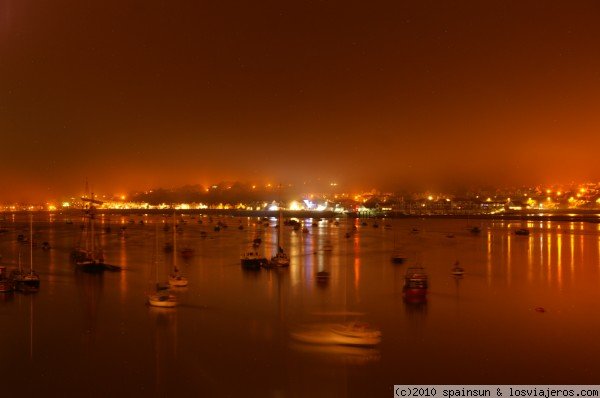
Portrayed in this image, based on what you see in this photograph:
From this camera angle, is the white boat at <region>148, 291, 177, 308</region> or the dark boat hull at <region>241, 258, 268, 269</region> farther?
the dark boat hull at <region>241, 258, 268, 269</region>

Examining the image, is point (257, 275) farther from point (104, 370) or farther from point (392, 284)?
point (104, 370)

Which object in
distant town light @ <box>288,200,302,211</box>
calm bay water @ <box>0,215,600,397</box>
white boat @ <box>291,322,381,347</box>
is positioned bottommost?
calm bay water @ <box>0,215,600,397</box>

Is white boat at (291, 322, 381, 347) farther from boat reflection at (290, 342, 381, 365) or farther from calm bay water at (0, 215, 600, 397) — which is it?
calm bay water at (0, 215, 600, 397)

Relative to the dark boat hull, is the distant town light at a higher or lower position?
higher

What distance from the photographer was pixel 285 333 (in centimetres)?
1131

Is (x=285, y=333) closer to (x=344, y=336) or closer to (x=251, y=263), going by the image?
(x=344, y=336)

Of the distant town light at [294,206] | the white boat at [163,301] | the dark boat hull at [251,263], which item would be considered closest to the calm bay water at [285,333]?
the white boat at [163,301]

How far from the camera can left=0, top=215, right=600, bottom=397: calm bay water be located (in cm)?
873

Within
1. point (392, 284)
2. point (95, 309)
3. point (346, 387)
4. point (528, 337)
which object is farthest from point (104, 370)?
point (392, 284)

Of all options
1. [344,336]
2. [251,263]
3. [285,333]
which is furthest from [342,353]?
[251,263]

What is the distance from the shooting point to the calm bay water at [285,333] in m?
8.73

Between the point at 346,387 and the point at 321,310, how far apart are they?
5.08 metres

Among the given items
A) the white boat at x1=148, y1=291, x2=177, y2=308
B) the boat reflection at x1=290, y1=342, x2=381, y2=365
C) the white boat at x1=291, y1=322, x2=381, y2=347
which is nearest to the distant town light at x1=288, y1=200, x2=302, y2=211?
the white boat at x1=148, y1=291, x2=177, y2=308

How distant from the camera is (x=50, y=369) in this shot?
9.25 meters
